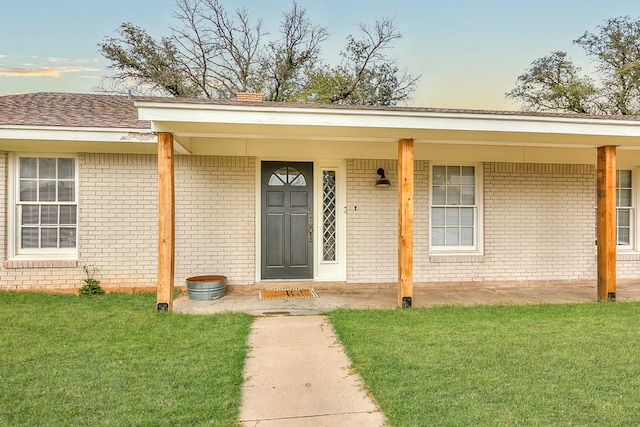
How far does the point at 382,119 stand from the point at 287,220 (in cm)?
281

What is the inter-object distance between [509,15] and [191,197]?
11175 mm

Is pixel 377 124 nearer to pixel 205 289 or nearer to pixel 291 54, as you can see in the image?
pixel 205 289

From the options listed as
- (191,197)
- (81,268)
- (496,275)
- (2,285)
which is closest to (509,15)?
(496,275)

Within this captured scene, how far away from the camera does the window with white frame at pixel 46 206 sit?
6887 millimetres

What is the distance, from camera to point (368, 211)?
24.9 feet

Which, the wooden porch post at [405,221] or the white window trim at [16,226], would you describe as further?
the white window trim at [16,226]

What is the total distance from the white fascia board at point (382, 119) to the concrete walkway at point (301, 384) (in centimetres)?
254

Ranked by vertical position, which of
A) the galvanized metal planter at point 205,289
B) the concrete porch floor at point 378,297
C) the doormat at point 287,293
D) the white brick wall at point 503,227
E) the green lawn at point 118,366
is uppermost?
the white brick wall at point 503,227

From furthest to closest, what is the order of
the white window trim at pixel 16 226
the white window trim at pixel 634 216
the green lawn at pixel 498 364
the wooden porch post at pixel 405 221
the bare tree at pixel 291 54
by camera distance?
the bare tree at pixel 291 54
the white window trim at pixel 634 216
the white window trim at pixel 16 226
the wooden porch post at pixel 405 221
the green lawn at pixel 498 364

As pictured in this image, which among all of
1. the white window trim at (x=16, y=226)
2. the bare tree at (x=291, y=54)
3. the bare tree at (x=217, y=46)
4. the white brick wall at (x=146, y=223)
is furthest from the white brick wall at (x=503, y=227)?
the bare tree at (x=217, y=46)

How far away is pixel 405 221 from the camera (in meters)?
5.79

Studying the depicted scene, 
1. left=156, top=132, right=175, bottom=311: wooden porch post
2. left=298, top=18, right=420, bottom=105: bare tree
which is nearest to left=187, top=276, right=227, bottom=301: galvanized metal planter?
left=156, top=132, right=175, bottom=311: wooden porch post

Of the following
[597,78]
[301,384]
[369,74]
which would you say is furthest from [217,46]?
[301,384]

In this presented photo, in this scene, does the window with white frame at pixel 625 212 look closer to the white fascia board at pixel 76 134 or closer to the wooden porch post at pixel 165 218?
the wooden porch post at pixel 165 218
